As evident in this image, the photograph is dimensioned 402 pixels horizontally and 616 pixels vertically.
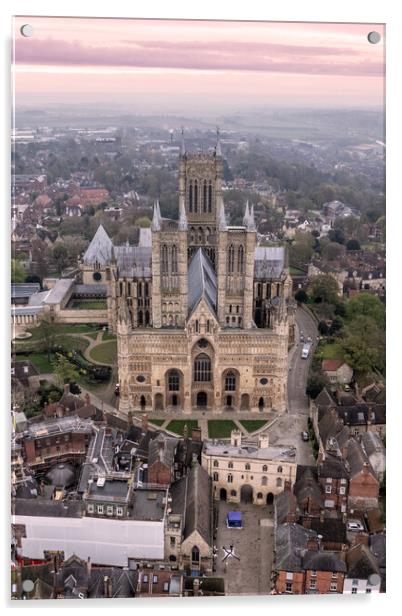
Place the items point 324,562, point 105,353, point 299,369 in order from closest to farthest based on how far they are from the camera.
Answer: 1. point 324,562
2. point 299,369
3. point 105,353

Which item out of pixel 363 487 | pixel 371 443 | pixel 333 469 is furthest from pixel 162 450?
pixel 371 443

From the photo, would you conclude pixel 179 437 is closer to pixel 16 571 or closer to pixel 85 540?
pixel 85 540

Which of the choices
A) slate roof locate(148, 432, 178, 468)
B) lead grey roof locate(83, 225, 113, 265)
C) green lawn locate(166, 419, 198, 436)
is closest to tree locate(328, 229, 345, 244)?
green lawn locate(166, 419, 198, 436)

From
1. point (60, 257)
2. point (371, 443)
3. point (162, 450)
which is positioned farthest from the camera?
point (60, 257)

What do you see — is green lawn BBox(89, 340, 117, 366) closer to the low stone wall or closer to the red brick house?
the low stone wall

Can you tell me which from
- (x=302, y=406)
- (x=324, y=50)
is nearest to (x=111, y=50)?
(x=324, y=50)

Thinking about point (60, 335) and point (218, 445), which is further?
point (60, 335)

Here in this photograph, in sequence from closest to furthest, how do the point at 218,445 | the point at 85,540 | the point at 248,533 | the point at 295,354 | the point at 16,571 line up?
1. the point at 16,571
2. the point at 85,540
3. the point at 248,533
4. the point at 218,445
5. the point at 295,354

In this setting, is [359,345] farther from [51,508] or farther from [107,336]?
[107,336]
